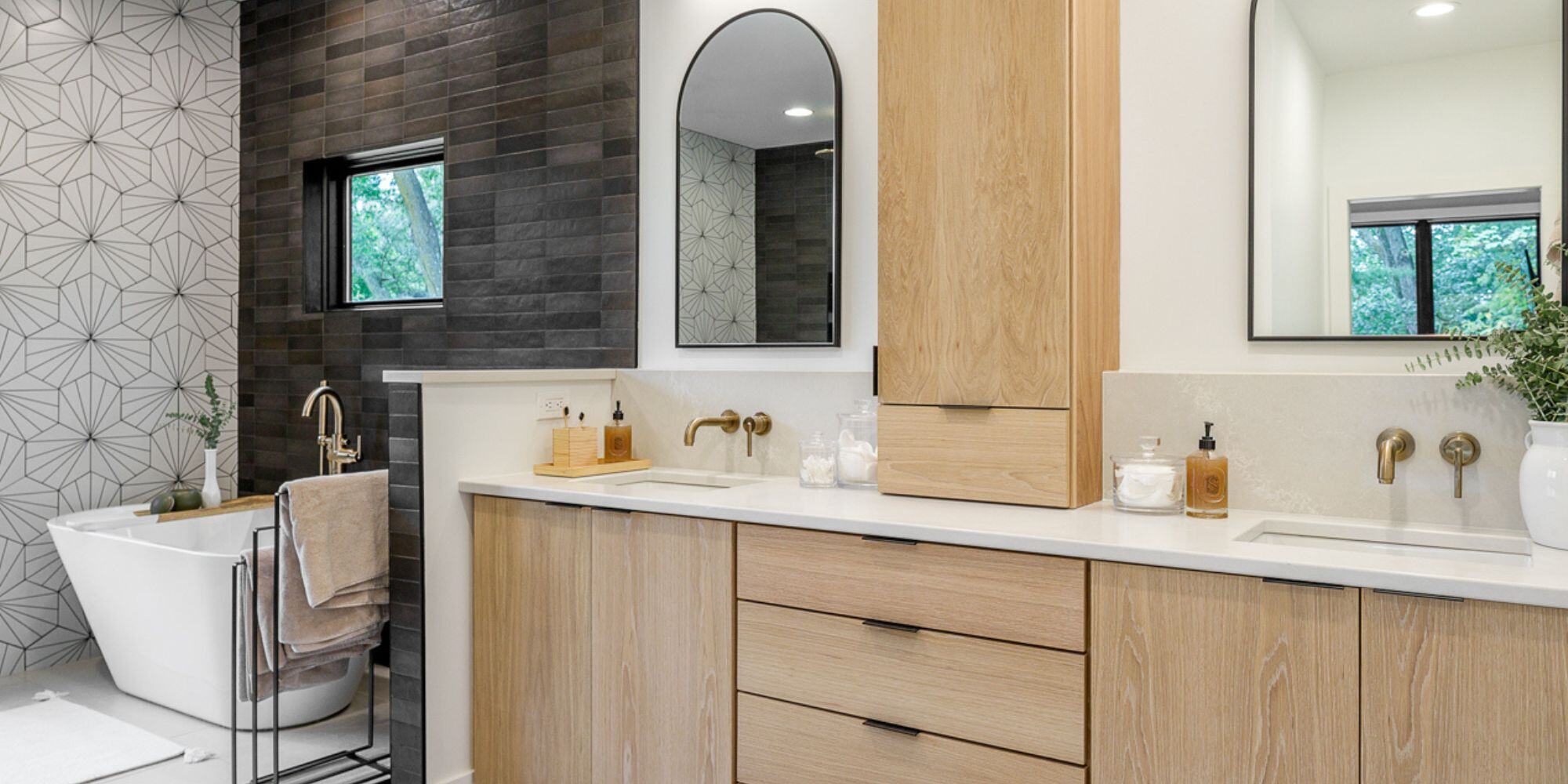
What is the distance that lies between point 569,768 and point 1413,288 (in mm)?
2074

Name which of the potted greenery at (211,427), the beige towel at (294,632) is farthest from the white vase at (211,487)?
the beige towel at (294,632)

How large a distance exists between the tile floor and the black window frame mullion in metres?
2.80

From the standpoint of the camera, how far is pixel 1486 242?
1.92 m

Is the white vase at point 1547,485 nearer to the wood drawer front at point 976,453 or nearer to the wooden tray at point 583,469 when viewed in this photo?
the wood drawer front at point 976,453

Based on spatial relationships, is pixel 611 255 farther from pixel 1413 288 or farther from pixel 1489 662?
pixel 1489 662

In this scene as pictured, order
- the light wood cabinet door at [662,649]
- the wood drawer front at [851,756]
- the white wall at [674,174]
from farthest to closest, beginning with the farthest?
the white wall at [674,174] < the light wood cabinet door at [662,649] < the wood drawer front at [851,756]

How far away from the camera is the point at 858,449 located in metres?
2.44

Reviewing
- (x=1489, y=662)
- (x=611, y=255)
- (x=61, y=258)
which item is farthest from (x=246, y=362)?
(x=1489, y=662)

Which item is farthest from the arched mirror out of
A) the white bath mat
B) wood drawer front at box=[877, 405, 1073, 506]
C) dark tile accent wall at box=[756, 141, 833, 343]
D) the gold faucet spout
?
the white bath mat

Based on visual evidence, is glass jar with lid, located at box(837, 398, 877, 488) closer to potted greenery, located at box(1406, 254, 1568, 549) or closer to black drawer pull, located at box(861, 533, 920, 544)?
black drawer pull, located at box(861, 533, 920, 544)

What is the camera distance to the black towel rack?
2451mm

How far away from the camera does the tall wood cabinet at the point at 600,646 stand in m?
2.15

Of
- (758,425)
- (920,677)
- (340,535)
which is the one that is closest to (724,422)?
(758,425)

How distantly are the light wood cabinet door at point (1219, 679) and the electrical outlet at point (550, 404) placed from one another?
5.23 feet
